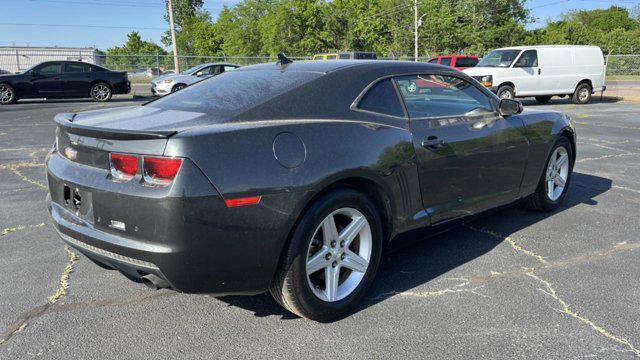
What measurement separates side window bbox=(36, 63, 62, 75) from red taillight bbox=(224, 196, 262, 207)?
752 inches

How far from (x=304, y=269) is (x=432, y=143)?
138cm

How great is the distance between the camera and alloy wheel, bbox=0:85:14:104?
18031 millimetres

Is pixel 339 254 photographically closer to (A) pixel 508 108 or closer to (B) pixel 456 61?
(A) pixel 508 108

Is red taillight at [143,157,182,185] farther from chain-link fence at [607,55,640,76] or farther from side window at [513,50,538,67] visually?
chain-link fence at [607,55,640,76]

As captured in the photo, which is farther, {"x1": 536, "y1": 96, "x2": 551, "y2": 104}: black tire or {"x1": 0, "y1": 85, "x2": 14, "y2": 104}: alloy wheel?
{"x1": 536, "y1": 96, "x2": 551, "y2": 104}: black tire

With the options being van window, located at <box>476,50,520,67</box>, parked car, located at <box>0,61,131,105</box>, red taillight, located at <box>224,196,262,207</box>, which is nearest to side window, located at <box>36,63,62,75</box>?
parked car, located at <box>0,61,131,105</box>

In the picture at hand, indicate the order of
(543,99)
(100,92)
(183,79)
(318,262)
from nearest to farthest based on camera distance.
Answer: (318,262) < (543,99) < (100,92) < (183,79)

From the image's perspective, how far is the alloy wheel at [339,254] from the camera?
3023 mm

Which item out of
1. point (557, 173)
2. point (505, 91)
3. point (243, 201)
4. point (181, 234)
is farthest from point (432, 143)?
point (505, 91)

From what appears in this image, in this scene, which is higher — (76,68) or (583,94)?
(76,68)

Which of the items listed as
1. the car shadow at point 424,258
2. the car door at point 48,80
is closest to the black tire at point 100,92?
the car door at point 48,80

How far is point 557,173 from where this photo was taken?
531 centimetres

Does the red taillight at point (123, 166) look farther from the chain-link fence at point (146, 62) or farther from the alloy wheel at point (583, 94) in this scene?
the chain-link fence at point (146, 62)

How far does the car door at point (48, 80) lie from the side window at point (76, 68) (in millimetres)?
233
